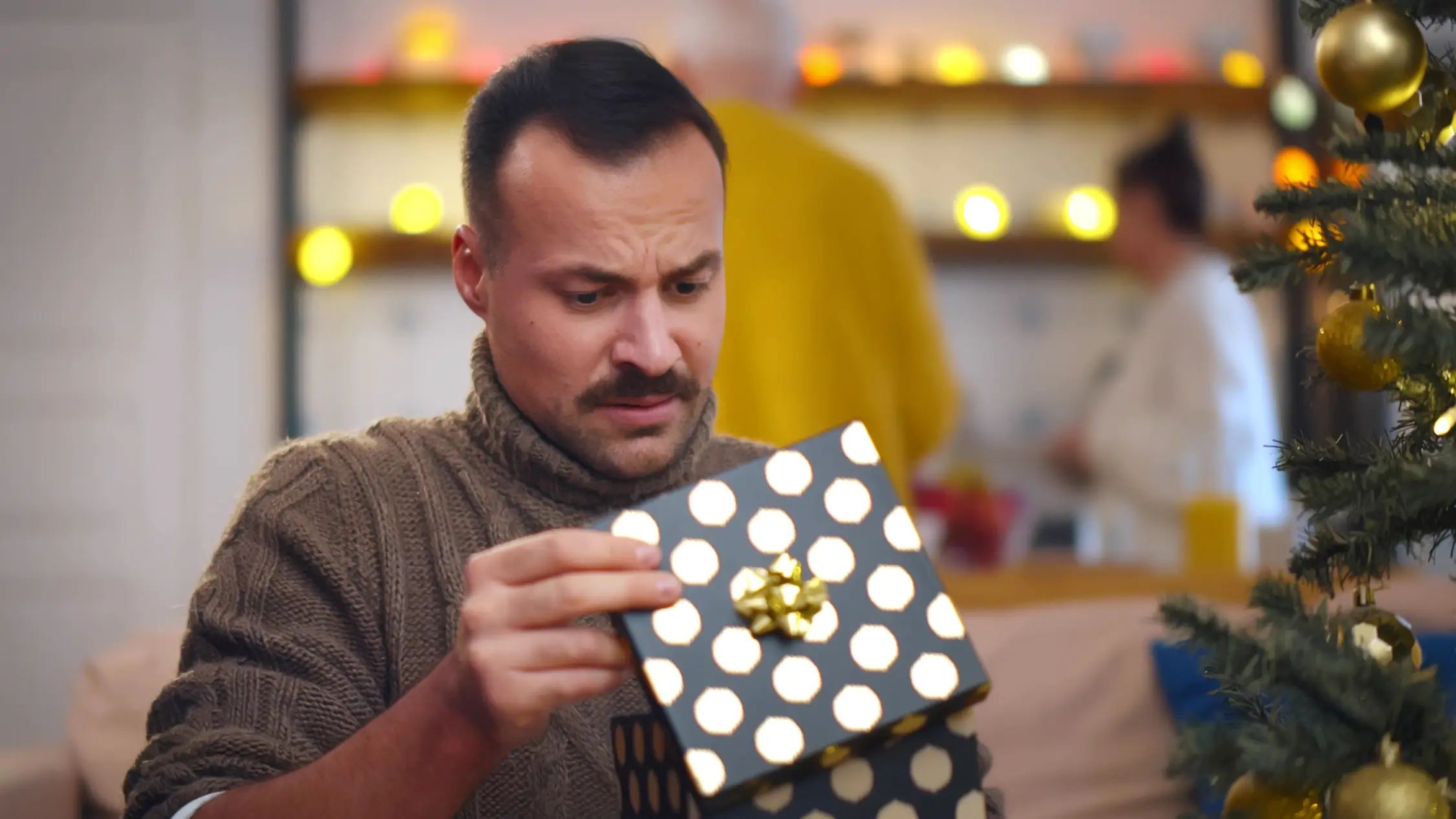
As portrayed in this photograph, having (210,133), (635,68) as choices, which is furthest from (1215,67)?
→ (635,68)

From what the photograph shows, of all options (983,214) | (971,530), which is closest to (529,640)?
(971,530)

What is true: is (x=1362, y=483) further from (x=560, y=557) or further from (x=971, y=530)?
(x=971, y=530)

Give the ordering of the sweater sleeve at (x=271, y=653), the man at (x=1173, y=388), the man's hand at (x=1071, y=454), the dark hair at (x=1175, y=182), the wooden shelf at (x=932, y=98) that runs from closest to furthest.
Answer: the sweater sleeve at (x=271, y=653), the man at (x=1173, y=388), the dark hair at (x=1175, y=182), the man's hand at (x=1071, y=454), the wooden shelf at (x=932, y=98)

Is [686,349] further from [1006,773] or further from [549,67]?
[1006,773]

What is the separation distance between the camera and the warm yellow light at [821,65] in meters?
4.10

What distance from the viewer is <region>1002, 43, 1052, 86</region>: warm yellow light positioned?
4.17 m

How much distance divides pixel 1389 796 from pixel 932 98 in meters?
3.66

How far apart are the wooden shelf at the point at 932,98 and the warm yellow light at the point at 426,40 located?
3.9 inches

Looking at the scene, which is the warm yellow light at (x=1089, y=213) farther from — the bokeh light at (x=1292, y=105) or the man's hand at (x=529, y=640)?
the man's hand at (x=529, y=640)

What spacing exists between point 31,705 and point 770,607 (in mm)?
3698

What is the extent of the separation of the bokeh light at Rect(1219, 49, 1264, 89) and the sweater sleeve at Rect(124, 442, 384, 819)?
377 cm

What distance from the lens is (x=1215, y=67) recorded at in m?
4.30

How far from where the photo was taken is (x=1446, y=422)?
0.75 metres

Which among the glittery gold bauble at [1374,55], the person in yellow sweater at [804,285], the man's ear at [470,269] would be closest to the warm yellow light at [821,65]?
the person in yellow sweater at [804,285]
